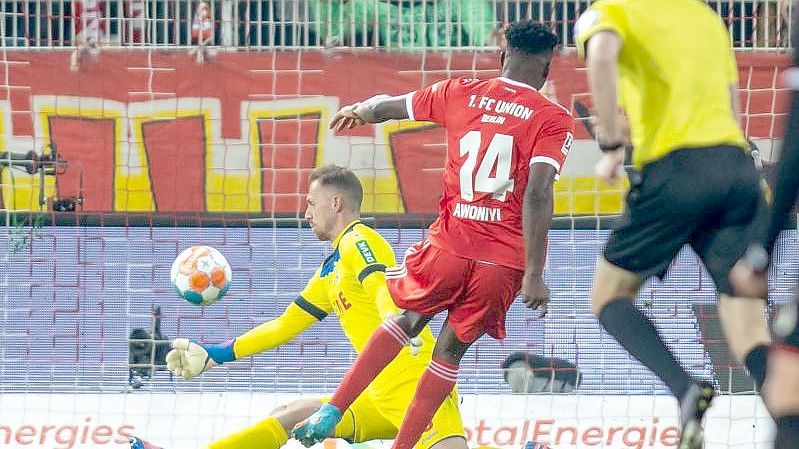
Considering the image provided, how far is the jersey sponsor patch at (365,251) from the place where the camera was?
18.9ft

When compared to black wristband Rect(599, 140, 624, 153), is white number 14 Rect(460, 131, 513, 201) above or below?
below

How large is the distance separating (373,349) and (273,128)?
3.47 meters

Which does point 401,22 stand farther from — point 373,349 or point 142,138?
point 373,349

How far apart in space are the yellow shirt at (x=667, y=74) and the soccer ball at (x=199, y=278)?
9.67 ft

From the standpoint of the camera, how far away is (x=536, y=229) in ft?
17.0

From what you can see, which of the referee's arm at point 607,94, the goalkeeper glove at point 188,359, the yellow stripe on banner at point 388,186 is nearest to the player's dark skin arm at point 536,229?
the referee's arm at point 607,94

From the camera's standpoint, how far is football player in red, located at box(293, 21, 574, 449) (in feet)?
17.3

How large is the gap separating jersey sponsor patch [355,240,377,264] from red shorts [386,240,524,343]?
433 millimetres

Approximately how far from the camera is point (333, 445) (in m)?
6.99

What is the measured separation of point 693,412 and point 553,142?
1.58 metres

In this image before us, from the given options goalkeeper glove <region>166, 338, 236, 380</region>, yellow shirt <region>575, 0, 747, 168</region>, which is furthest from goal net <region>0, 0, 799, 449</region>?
yellow shirt <region>575, 0, 747, 168</region>

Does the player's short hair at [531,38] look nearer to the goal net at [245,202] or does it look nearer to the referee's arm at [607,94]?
the referee's arm at [607,94]

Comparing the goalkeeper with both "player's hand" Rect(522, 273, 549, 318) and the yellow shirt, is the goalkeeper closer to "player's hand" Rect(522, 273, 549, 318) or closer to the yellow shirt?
"player's hand" Rect(522, 273, 549, 318)

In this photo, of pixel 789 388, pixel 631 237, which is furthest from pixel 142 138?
pixel 789 388
